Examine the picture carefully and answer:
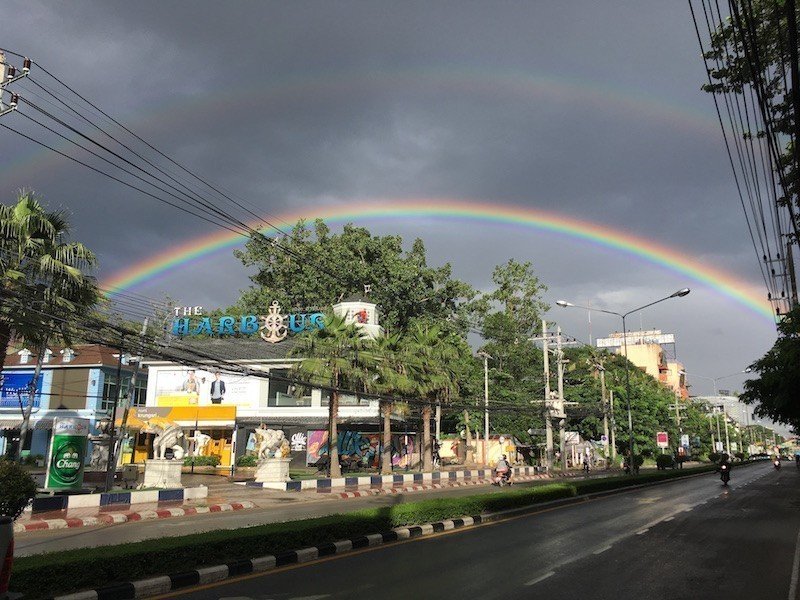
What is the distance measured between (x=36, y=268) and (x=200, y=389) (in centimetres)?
2856

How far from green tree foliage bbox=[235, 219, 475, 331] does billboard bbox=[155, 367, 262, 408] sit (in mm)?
17396

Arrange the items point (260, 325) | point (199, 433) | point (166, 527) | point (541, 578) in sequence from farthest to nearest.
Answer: point (260, 325), point (199, 433), point (166, 527), point (541, 578)

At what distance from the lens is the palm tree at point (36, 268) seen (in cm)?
1969

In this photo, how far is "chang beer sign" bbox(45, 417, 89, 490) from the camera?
21.8 metres

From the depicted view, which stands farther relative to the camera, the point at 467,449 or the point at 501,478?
the point at 467,449

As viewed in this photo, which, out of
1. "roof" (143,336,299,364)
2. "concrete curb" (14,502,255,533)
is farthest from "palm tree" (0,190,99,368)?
"roof" (143,336,299,364)

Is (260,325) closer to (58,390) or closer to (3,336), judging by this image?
(58,390)

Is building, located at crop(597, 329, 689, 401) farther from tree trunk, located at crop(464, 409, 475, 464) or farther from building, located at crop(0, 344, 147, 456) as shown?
building, located at crop(0, 344, 147, 456)

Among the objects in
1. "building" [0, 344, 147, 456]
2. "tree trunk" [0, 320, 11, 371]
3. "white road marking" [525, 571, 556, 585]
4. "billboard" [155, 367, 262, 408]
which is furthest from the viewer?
"billboard" [155, 367, 262, 408]

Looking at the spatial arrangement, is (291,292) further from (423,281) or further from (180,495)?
(180,495)

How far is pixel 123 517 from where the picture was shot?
57.7ft

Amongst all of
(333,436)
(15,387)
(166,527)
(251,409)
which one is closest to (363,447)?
(251,409)

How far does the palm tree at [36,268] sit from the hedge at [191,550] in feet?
39.3

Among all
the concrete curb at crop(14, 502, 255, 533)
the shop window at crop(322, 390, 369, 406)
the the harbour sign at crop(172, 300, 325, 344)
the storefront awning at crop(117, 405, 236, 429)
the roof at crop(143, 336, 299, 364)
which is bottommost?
the concrete curb at crop(14, 502, 255, 533)
